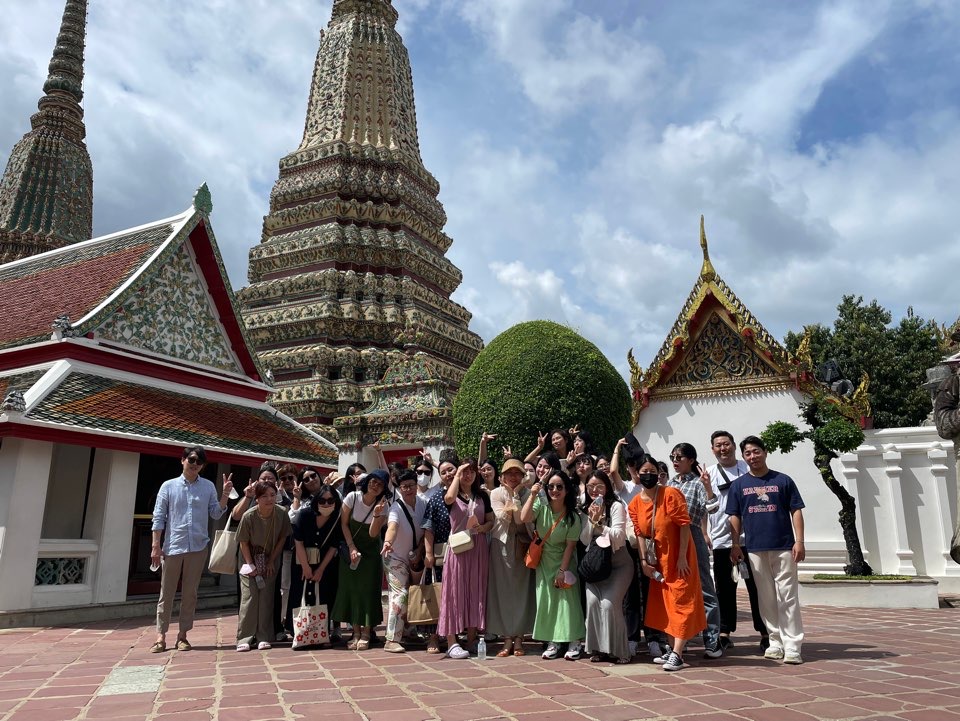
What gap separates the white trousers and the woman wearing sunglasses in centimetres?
354

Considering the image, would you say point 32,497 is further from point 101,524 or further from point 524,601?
point 524,601

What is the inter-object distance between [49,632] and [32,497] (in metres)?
1.61

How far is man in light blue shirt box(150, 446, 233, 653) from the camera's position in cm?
635

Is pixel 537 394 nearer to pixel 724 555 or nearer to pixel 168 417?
pixel 724 555

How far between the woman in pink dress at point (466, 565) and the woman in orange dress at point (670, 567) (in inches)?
49.1

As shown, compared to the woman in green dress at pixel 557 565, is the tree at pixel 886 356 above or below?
above

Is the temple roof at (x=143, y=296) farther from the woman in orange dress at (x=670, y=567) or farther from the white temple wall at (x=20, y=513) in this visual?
the woman in orange dress at (x=670, y=567)

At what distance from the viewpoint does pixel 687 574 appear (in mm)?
5277

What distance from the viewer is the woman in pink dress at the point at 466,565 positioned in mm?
5746

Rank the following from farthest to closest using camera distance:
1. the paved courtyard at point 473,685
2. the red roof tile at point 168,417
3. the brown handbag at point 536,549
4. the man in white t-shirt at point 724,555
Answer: the red roof tile at point 168,417 → the man in white t-shirt at point 724,555 → the brown handbag at point 536,549 → the paved courtyard at point 473,685

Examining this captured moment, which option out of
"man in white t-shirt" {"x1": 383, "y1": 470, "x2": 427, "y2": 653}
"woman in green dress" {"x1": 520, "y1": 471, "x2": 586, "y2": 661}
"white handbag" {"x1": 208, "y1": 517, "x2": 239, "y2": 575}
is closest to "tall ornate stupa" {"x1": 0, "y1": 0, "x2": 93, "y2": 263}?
"white handbag" {"x1": 208, "y1": 517, "x2": 239, "y2": 575}

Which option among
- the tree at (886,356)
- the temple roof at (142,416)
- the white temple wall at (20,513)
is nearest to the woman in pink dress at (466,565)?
the temple roof at (142,416)

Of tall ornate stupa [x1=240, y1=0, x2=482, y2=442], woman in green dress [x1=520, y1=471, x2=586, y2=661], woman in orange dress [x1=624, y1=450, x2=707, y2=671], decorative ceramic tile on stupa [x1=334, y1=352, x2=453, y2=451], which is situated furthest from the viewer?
tall ornate stupa [x1=240, y1=0, x2=482, y2=442]

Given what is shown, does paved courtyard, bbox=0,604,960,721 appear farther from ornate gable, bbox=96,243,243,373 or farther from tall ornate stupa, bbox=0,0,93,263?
tall ornate stupa, bbox=0,0,93,263
